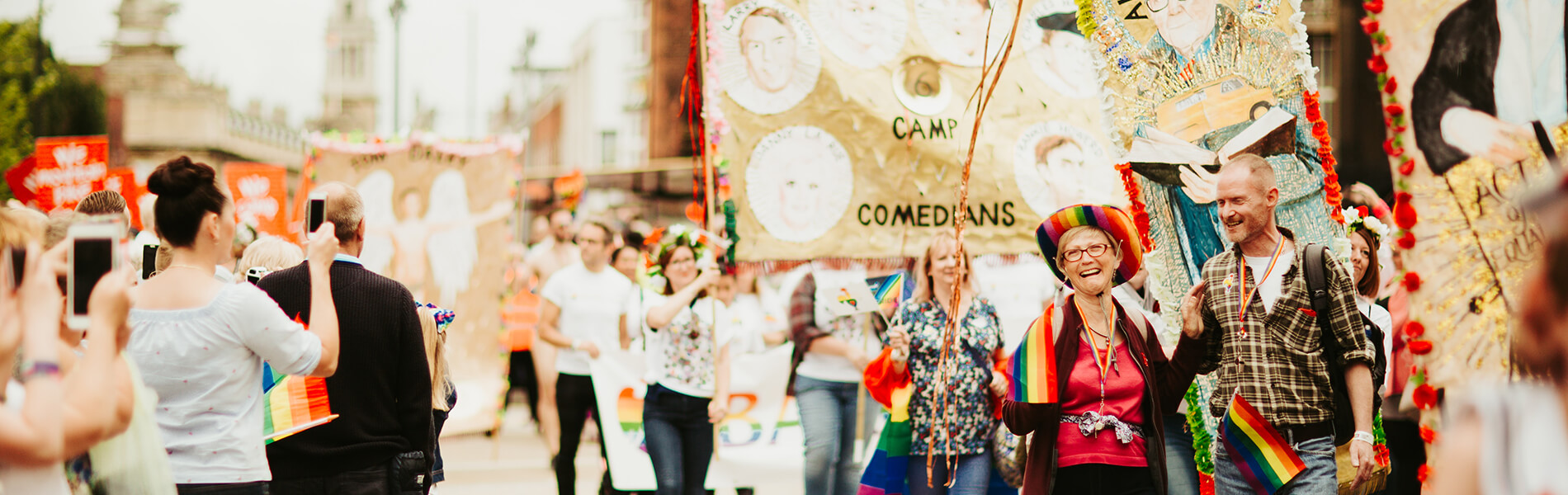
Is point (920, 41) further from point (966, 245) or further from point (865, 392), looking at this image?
point (865, 392)

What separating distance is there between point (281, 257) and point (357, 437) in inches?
52.8

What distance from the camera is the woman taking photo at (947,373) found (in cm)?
595

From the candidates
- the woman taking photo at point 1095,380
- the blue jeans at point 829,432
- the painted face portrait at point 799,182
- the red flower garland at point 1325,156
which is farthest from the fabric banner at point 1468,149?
the blue jeans at point 829,432

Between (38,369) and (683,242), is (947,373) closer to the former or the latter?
(683,242)

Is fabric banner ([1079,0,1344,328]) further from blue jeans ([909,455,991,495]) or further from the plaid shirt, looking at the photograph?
blue jeans ([909,455,991,495])

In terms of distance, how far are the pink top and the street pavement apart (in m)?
3.98

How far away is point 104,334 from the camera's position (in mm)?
2848

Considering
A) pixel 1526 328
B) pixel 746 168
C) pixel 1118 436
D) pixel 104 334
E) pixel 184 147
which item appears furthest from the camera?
pixel 184 147

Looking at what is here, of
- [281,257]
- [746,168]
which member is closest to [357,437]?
[281,257]

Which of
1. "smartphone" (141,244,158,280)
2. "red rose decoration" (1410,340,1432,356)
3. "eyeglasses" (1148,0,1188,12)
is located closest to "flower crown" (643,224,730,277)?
"smartphone" (141,244,158,280)

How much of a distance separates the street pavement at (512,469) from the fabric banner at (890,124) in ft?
9.03

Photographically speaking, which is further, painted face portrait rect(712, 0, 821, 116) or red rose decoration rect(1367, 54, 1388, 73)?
painted face portrait rect(712, 0, 821, 116)

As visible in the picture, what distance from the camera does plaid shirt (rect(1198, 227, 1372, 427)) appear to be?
4195mm

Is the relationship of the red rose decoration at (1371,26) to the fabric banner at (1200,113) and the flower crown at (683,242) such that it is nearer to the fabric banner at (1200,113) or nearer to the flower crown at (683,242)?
the fabric banner at (1200,113)
